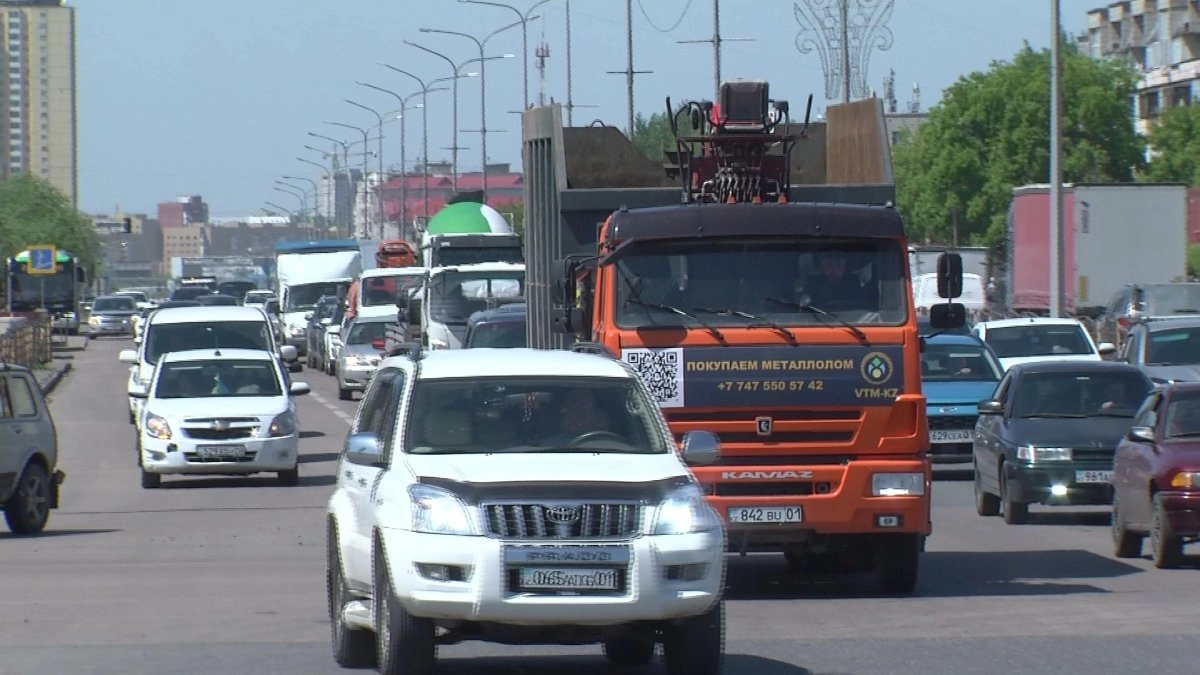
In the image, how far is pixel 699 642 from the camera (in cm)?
922

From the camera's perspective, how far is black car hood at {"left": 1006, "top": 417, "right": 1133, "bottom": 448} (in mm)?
19047

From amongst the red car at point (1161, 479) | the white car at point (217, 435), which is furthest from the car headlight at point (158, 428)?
the red car at point (1161, 479)

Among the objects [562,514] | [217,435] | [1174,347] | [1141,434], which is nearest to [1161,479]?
[1141,434]

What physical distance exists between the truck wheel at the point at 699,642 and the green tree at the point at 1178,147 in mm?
81055

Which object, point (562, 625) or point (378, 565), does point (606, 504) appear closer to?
point (562, 625)

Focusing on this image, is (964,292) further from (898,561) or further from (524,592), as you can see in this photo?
(524,592)

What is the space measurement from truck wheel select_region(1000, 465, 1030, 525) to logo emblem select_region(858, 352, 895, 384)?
6.43 m

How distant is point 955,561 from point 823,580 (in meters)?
1.48

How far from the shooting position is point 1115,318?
38.5 m

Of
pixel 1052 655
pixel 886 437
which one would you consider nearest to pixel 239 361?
pixel 886 437

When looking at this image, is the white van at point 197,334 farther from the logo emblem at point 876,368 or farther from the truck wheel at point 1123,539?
the logo emblem at point 876,368

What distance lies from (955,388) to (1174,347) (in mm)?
3527

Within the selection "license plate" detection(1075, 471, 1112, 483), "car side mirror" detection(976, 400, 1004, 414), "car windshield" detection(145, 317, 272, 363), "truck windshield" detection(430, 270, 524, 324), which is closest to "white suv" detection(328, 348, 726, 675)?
"license plate" detection(1075, 471, 1112, 483)

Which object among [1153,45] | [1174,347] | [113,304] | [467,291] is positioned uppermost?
[1153,45]
